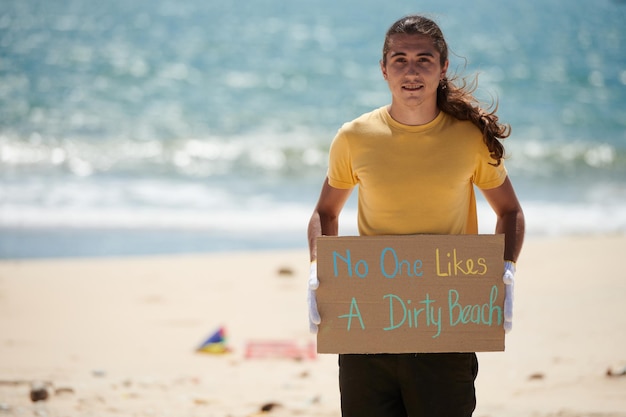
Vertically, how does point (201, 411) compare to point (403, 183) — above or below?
below

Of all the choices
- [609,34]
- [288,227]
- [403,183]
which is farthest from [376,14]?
[403,183]

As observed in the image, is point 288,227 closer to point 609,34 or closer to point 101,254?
point 101,254

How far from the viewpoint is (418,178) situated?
2730 mm

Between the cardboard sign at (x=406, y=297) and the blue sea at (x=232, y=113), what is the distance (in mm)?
4592

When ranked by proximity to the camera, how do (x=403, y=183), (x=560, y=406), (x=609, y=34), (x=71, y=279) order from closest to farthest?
(x=403, y=183) < (x=560, y=406) < (x=71, y=279) < (x=609, y=34)

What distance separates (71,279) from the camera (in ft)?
24.6

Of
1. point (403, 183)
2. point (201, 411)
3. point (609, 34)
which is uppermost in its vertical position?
point (609, 34)

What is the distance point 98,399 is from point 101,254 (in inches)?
162

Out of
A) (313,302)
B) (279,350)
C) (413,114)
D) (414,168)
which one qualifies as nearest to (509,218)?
(414,168)

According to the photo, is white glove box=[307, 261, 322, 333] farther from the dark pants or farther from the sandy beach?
the sandy beach

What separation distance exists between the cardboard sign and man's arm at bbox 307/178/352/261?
16cm

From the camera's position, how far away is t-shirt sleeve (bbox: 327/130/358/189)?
9.17 ft

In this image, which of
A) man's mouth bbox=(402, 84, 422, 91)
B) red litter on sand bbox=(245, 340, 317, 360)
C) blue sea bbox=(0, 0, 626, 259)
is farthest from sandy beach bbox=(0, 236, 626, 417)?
man's mouth bbox=(402, 84, 422, 91)

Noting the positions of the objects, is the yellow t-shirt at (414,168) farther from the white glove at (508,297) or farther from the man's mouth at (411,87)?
the white glove at (508,297)
